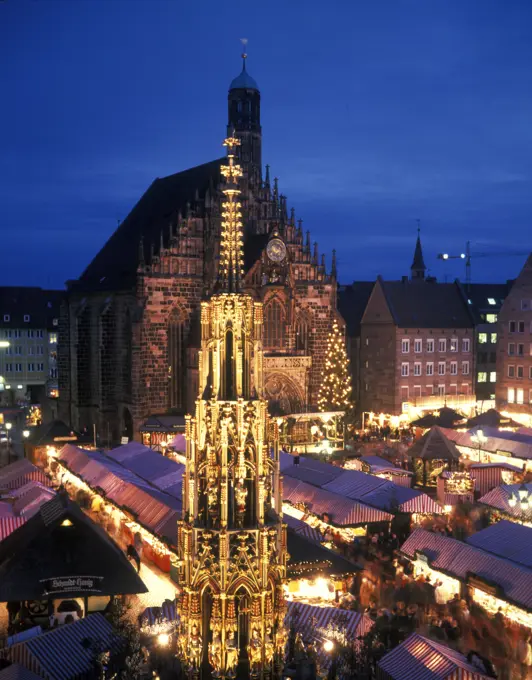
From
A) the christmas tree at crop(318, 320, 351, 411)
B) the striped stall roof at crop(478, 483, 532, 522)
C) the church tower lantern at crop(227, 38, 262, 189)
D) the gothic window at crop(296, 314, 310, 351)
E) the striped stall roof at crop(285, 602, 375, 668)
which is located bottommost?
the striped stall roof at crop(285, 602, 375, 668)

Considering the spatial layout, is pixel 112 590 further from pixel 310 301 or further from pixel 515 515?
pixel 310 301

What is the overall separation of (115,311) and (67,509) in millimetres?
27647

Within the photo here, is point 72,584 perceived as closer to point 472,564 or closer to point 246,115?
point 472,564

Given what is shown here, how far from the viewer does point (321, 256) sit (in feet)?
145

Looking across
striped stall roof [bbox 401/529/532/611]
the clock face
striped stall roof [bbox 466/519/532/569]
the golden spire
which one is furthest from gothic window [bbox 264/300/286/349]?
the golden spire

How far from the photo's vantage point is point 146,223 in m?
47.8

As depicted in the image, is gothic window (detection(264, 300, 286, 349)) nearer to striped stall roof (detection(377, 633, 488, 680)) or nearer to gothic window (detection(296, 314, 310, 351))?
gothic window (detection(296, 314, 310, 351))

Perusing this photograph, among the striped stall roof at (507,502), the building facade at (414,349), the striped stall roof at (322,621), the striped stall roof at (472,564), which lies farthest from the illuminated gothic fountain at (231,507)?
the building facade at (414,349)

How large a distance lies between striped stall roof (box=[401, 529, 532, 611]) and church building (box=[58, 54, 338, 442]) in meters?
19.2

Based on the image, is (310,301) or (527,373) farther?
(527,373)

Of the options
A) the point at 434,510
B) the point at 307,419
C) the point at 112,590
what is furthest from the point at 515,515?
the point at 307,419

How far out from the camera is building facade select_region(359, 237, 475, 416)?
163 feet

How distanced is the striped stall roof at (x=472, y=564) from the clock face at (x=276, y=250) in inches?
921

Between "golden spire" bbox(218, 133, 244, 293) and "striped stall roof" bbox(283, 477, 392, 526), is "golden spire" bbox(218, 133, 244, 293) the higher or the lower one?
the higher one
